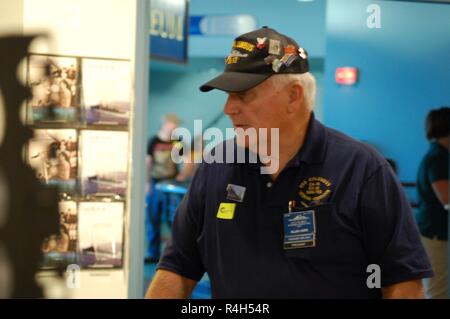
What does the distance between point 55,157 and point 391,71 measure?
155 centimetres

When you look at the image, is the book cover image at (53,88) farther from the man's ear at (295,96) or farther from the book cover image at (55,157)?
the man's ear at (295,96)

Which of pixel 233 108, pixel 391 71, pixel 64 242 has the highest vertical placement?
pixel 391 71

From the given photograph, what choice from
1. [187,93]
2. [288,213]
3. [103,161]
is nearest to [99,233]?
[103,161]

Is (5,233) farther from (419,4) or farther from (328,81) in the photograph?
(419,4)

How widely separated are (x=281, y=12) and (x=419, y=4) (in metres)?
0.63

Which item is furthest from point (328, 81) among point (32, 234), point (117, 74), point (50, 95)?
point (32, 234)

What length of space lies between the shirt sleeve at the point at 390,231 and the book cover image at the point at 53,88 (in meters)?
1.45

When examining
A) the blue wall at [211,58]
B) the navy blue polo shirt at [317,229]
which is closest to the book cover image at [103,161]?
the blue wall at [211,58]

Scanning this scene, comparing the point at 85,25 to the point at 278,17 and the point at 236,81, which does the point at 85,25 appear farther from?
the point at 236,81

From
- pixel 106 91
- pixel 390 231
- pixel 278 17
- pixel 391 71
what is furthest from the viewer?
pixel 391 71

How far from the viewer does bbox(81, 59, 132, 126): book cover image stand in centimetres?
260

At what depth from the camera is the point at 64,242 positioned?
2.61m
